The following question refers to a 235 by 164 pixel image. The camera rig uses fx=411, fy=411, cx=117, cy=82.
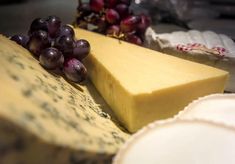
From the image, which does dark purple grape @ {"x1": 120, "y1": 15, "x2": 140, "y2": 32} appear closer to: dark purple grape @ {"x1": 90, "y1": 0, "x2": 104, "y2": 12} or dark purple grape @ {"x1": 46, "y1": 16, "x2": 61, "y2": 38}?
dark purple grape @ {"x1": 90, "y1": 0, "x2": 104, "y2": 12}

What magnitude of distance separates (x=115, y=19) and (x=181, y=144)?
603 mm

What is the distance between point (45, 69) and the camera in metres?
0.91

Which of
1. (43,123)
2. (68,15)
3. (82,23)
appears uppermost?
(43,123)

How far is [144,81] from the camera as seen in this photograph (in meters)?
0.90

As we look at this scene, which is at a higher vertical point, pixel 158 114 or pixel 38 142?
pixel 38 142

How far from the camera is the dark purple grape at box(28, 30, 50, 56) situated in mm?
Answer: 942

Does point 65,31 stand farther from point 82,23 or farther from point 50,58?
point 82,23

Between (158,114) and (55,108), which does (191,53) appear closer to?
(158,114)

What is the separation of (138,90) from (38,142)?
319mm

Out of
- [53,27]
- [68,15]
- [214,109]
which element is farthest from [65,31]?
[68,15]

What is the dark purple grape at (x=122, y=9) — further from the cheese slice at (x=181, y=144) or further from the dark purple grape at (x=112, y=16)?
the cheese slice at (x=181, y=144)

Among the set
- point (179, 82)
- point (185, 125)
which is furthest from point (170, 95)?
point (185, 125)

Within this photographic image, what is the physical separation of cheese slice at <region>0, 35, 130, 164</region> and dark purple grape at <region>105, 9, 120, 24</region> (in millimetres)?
420

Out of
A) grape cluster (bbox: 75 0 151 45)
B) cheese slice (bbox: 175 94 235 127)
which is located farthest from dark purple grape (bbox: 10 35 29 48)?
cheese slice (bbox: 175 94 235 127)
